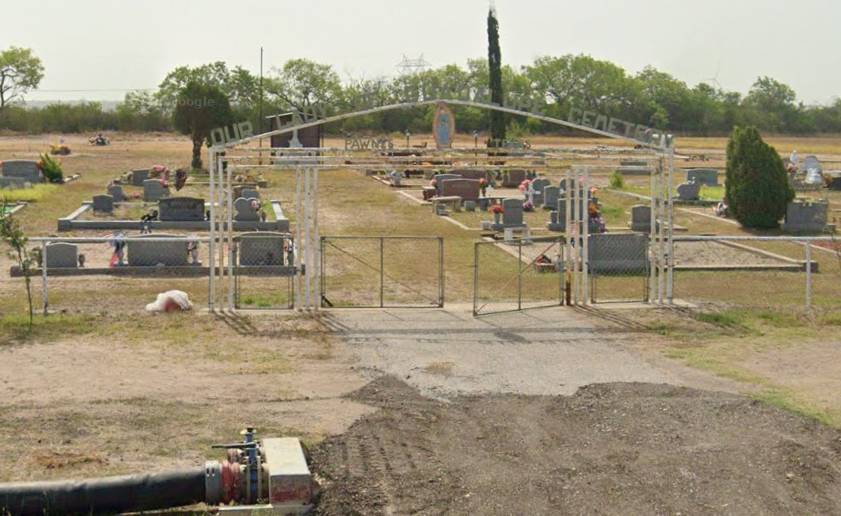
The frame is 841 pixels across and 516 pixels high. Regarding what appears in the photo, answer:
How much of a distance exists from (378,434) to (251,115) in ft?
251

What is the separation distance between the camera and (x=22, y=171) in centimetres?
4441

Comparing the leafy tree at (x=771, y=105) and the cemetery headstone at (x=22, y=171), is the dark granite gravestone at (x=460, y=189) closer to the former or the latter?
the cemetery headstone at (x=22, y=171)

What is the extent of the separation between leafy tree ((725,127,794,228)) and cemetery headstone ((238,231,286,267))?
14.5 meters

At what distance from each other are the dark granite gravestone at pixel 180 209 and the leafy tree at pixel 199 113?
2405cm

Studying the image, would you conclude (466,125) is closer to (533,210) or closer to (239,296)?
(533,210)

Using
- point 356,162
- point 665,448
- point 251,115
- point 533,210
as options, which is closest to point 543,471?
point 665,448

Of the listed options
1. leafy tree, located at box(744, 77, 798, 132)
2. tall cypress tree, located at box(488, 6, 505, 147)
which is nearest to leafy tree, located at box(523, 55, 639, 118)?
leafy tree, located at box(744, 77, 798, 132)

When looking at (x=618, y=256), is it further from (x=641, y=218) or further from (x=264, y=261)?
(x=641, y=218)

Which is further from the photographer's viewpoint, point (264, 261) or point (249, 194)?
point (249, 194)

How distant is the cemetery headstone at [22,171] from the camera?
44.0 m

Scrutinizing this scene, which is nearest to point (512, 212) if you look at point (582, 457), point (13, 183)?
point (13, 183)

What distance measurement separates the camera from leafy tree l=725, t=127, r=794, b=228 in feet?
109

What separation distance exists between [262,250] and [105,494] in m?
14.3

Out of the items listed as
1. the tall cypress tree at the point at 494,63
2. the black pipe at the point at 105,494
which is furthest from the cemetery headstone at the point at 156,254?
the tall cypress tree at the point at 494,63
